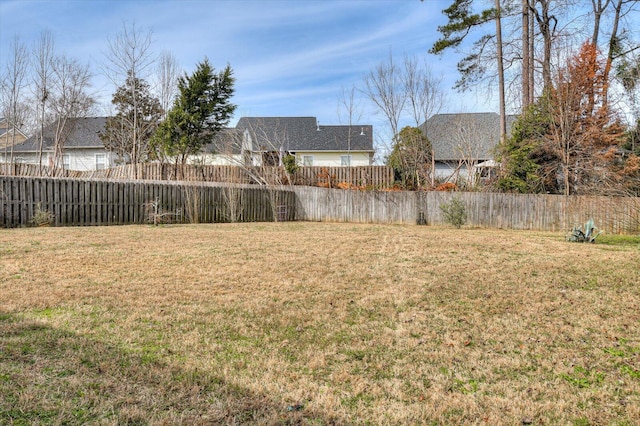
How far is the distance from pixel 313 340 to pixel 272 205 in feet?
40.3

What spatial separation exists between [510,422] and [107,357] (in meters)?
2.68

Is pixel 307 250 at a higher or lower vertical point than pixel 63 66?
lower

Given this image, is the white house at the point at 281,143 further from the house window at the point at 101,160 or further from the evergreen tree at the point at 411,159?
the evergreen tree at the point at 411,159

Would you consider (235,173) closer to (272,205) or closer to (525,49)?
(272,205)

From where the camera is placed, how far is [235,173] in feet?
57.8

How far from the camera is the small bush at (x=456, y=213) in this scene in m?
13.1

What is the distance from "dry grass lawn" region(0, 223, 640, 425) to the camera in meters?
2.30

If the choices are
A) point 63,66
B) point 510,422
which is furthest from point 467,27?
point 63,66

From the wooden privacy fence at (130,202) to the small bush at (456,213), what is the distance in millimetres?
6244

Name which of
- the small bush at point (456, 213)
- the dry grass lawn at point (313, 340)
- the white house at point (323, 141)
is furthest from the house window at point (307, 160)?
the dry grass lawn at point (313, 340)

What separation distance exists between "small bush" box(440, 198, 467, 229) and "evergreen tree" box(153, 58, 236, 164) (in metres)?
11.8

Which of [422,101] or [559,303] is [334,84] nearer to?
[422,101]

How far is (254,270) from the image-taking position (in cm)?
582

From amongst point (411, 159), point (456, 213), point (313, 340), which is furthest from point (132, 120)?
point (313, 340)
